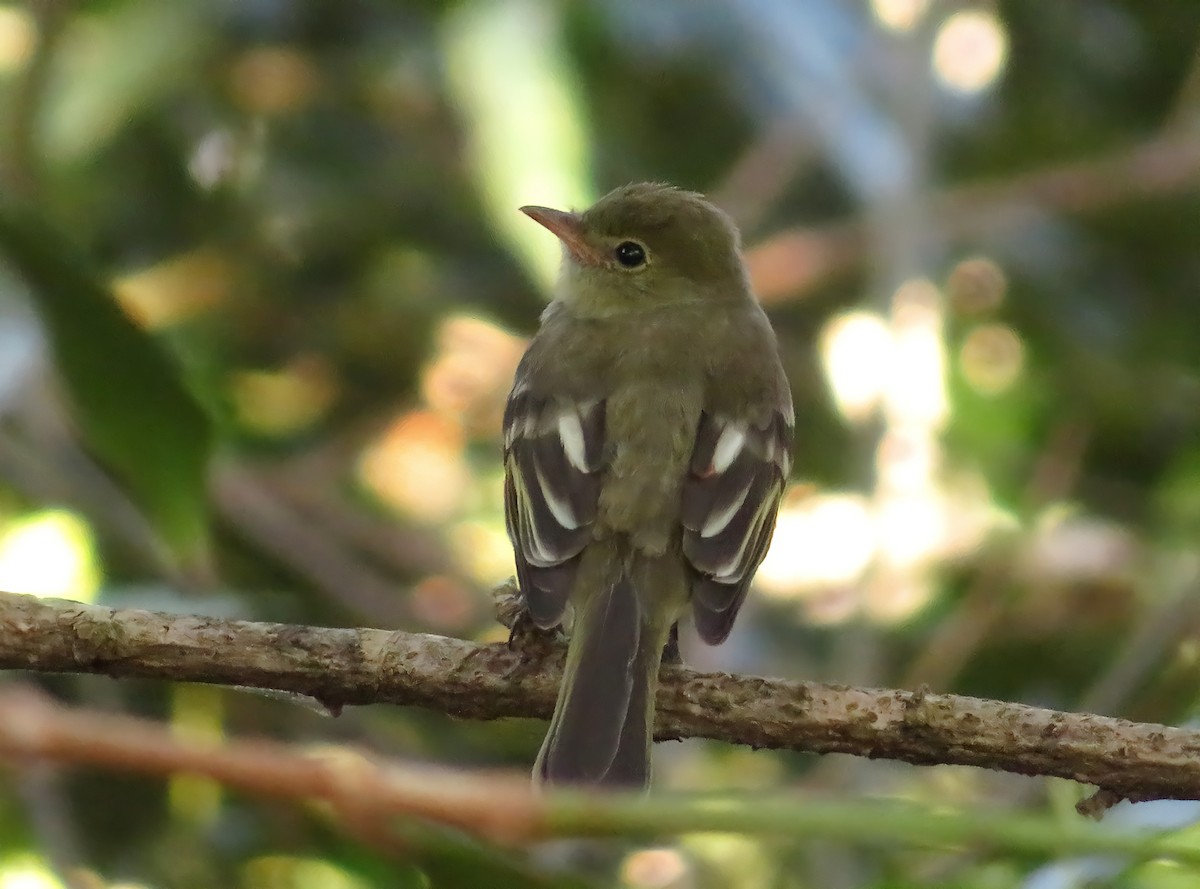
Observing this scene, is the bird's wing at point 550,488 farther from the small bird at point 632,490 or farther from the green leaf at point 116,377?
the green leaf at point 116,377

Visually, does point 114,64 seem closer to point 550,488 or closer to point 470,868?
point 550,488

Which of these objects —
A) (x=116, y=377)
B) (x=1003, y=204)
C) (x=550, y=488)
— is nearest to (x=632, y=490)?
(x=550, y=488)

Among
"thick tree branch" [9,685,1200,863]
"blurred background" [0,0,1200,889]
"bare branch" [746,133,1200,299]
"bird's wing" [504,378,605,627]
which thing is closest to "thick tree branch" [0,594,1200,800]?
"bird's wing" [504,378,605,627]

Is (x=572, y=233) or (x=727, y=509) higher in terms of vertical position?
(x=572, y=233)

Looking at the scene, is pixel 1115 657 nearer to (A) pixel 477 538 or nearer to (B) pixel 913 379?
(B) pixel 913 379

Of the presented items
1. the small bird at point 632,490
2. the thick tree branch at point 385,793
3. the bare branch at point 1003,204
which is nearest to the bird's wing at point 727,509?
the small bird at point 632,490
